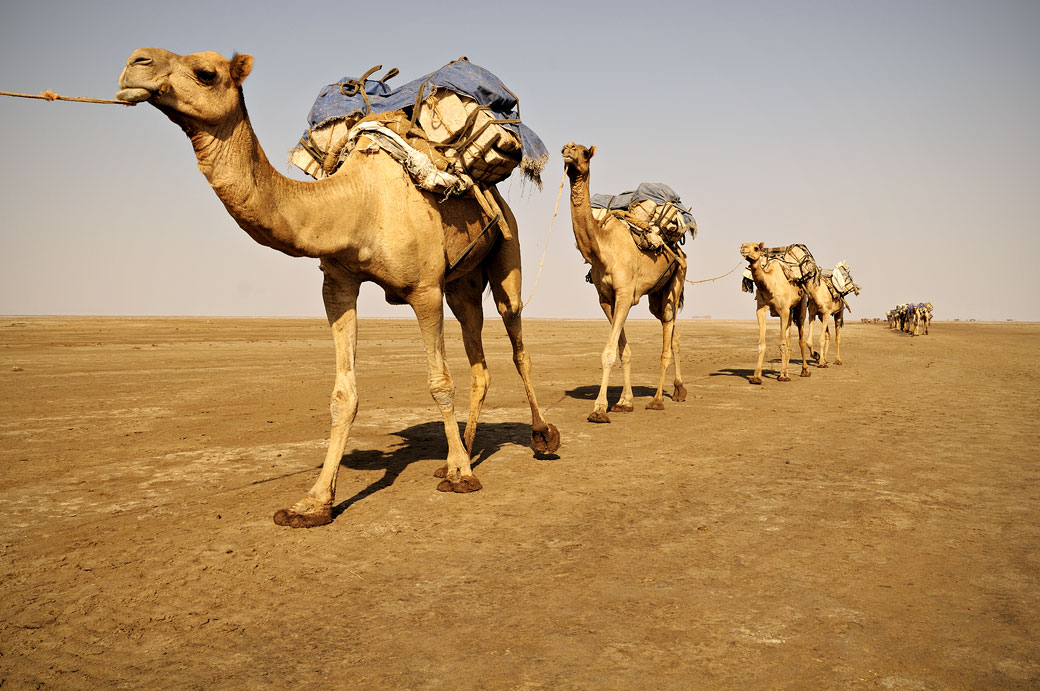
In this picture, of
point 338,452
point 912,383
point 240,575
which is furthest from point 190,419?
point 912,383

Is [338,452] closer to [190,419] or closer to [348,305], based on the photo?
[348,305]

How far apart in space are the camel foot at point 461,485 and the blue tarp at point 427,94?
10.7ft

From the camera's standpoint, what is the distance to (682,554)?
15.7 ft

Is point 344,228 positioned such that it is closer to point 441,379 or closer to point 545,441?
point 441,379

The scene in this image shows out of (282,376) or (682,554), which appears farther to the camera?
(282,376)

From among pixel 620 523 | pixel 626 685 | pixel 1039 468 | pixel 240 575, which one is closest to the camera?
pixel 626 685

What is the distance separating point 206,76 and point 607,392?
973 cm

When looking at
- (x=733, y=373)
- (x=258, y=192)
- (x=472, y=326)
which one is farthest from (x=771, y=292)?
(x=258, y=192)

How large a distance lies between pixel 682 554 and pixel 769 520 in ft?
3.94

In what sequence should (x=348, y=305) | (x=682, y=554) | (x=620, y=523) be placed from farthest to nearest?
(x=348, y=305) → (x=620, y=523) → (x=682, y=554)

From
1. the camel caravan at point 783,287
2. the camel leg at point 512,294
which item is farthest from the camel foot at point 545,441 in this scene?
the camel caravan at point 783,287

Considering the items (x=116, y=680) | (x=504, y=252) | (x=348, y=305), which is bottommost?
(x=116, y=680)

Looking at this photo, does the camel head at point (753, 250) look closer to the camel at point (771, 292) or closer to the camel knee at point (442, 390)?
the camel at point (771, 292)

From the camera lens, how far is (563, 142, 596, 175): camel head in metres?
9.80
